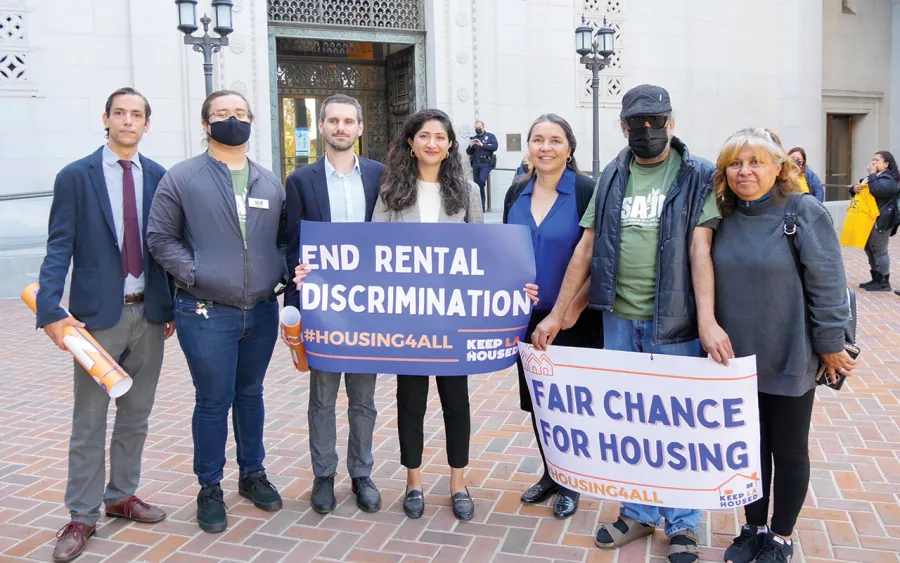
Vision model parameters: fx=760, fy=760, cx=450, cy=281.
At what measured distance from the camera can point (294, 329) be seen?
152 inches

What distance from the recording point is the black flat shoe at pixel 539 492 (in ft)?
13.6

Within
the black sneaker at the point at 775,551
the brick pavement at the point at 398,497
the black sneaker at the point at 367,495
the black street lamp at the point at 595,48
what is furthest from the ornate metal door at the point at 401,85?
A: the black sneaker at the point at 775,551

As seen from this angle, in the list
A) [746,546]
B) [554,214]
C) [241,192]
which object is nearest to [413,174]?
[554,214]

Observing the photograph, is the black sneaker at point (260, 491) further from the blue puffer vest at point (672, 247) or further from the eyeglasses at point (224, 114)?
the blue puffer vest at point (672, 247)

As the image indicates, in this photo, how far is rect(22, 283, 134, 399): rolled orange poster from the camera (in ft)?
10.9

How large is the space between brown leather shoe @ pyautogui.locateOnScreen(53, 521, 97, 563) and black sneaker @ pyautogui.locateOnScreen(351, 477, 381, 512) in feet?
4.40

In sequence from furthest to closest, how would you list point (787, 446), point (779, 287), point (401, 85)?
point (401, 85) < point (787, 446) < point (779, 287)

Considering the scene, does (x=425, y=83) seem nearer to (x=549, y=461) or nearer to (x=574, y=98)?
(x=574, y=98)

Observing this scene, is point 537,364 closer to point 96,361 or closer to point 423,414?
point 423,414

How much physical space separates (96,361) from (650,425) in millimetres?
2500

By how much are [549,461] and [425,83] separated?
1313 cm

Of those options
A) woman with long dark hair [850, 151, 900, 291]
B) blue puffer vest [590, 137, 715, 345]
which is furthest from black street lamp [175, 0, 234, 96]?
woman with long dark hair [850, 151, 900, 291]

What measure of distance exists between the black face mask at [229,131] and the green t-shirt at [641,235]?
189cm

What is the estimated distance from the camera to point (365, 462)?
165 inches
